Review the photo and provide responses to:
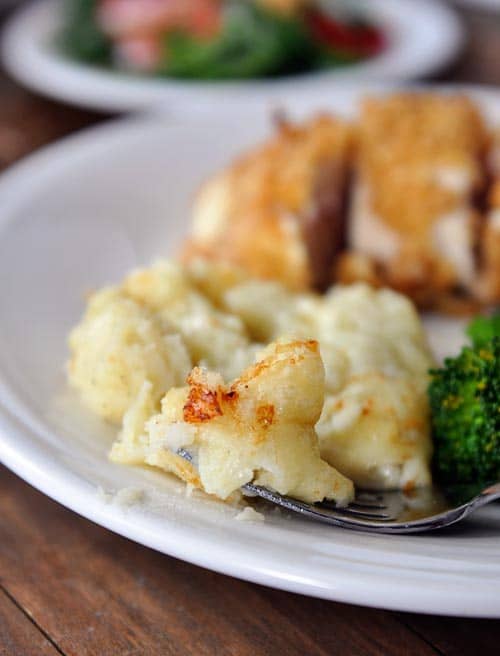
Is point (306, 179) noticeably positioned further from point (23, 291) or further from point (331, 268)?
point (23, 291)

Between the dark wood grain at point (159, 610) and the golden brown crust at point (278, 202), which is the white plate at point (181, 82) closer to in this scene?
the golden brown crust at point (278, 202)

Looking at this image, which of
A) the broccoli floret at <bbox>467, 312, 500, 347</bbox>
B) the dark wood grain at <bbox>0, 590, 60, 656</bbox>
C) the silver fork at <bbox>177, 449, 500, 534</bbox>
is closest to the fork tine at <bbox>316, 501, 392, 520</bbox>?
the silver fork at <bbox>177, 449, 500, 534</bbox>

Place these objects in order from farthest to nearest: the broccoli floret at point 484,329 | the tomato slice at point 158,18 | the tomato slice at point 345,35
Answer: the tomato slice at point 158,18, the tomato slice at point 345,35, the broccoli floret at point 484,329

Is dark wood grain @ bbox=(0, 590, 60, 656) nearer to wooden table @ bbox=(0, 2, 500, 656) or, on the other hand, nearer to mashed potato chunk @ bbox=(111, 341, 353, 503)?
wooden table @ bbox=(0, 2, 500, 656)

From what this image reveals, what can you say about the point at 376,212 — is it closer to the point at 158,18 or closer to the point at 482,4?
the point at 158,18

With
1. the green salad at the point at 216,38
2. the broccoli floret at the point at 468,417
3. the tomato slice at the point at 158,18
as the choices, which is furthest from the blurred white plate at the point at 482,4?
the broccoli floret at the point at 468,417

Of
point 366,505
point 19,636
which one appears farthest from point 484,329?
point 19,636

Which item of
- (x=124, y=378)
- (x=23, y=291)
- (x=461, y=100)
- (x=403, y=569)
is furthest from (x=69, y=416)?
(x=461, y=100)

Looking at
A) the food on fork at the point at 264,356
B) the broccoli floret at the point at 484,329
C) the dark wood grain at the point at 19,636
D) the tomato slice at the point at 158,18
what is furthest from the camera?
the tomato slice at the point at 158,18
